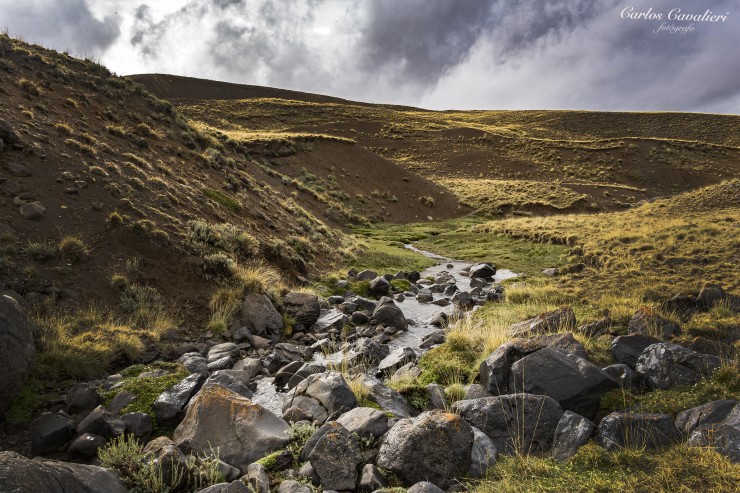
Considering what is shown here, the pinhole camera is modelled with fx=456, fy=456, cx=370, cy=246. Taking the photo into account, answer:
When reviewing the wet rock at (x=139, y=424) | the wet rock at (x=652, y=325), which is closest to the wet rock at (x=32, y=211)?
the wet rock at (x=139, y=424)

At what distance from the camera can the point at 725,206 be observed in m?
29.8

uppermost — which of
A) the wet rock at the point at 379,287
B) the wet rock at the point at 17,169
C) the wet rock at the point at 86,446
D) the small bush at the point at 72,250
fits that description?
the wet rock at the point at 17,169

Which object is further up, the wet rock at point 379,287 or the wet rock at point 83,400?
the wet rock at point 379,287

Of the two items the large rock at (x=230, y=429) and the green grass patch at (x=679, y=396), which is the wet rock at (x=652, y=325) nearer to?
the green grass patch at (x=679, y=396)

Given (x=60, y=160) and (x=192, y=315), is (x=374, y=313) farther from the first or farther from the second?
(x=60, y=160)

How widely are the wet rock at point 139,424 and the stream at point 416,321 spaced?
1.63 metres

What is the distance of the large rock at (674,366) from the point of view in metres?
6.78

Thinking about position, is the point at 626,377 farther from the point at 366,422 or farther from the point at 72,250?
the point at 72,250

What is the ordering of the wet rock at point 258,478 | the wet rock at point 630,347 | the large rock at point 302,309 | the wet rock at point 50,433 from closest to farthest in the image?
the wet rock at point 258,478 → the wet rock at point 50,433 → the wet rock at point 630,347 → the large rock at point 302,309

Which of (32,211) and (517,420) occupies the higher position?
(32,211)

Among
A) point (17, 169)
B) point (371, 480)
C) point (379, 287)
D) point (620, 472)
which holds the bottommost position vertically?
point (371, 480)

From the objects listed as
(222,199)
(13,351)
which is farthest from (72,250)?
(222,199)

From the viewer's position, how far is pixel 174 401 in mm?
6797

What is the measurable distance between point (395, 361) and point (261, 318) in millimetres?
3888
